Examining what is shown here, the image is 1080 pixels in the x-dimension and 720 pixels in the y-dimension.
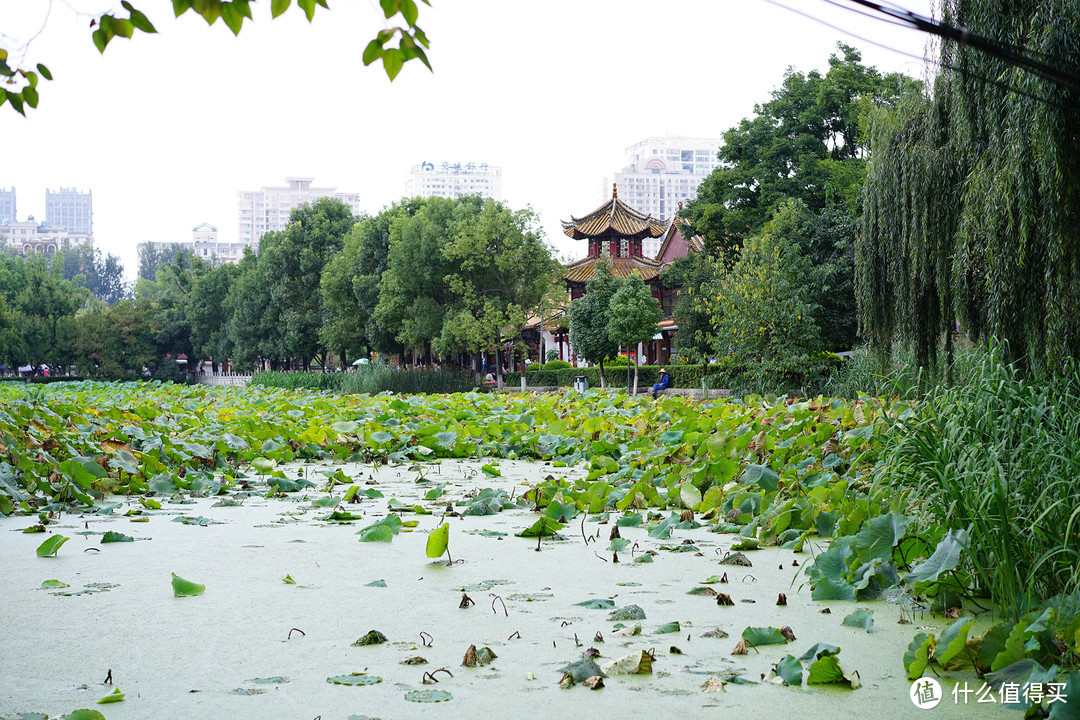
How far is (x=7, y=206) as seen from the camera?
539ft

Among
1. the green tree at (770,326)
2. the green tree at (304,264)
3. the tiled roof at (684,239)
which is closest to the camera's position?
the green tree at (770,326)

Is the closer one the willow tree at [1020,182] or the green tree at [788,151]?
the willow tree at [1020,182]

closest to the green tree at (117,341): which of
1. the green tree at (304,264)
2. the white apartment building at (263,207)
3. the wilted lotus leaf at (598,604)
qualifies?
the green tree at (304,264)

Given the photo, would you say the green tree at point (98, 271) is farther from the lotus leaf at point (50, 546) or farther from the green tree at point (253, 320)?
the lotus leaf at point (50, 546)

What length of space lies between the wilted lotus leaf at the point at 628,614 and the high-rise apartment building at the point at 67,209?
592 ft

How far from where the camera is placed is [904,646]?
2.17 m

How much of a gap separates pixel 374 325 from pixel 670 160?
4183 inches

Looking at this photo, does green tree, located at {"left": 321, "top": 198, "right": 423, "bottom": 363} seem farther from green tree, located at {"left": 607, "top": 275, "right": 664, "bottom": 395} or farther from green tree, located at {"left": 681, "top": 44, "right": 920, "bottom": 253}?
green tree, located at {"left": 681, "top": 44, "right": 920, "bottom": 253}

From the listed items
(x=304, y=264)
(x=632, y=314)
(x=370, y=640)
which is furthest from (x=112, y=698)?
(x=304, y=264)

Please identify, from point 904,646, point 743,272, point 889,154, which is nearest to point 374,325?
point 743,272

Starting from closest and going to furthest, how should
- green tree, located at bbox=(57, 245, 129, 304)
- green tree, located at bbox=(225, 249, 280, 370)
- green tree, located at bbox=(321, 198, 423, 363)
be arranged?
1. green tree, located at bbox=(321, 198, 423, 363)
2. green tree, located at bbox=(225, 249, 280, 370)
3. green tree, located at bbox=(57, 245, 129, 304)

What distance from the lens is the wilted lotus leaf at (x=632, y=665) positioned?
77.2 inches

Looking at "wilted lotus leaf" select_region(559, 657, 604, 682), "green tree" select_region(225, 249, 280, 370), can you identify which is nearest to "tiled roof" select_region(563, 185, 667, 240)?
"green tree" select_region(225, 249, 280, 370)

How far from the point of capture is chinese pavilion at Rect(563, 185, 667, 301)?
28969 mm
